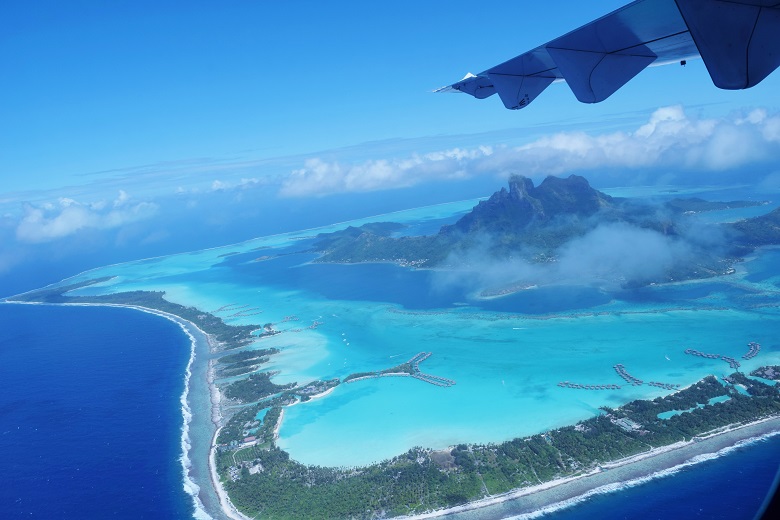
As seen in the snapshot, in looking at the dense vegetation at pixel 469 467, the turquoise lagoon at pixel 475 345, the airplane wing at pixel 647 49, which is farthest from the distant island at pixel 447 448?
the airplane wing at pixel 647 49

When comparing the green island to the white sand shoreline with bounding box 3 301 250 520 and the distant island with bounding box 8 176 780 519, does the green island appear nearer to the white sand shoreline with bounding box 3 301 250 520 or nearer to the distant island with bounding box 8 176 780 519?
the distant island with bounding box 8 176 780 519

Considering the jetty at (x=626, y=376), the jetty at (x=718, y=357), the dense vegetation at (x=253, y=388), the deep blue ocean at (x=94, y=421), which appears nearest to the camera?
the deep blue ocean at (x=94, y=421)

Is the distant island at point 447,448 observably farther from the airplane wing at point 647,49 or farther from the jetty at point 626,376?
the airplane wing at point 647,49

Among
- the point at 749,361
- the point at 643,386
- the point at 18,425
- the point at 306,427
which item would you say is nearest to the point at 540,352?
the point at 643,386

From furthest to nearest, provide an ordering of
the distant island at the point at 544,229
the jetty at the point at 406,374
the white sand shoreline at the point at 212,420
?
the distant island at the point at 544,229
the jetty at the point at 406,374
the white sand shoreline at the point at 212,420

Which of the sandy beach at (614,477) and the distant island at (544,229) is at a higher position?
the distant island at (544,229)

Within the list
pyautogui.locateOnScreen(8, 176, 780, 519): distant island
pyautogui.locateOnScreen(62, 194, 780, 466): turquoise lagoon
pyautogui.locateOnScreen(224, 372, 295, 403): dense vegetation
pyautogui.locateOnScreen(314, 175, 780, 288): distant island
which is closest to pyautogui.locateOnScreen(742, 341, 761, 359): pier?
pyautogui.locateOnScreen(8, 176, 780, 519): distant island

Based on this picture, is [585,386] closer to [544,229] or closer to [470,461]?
[470,461]
